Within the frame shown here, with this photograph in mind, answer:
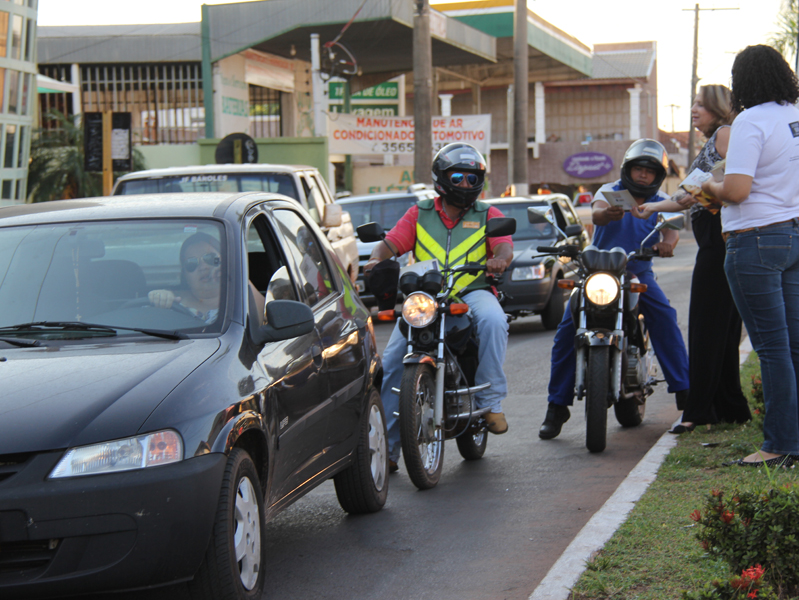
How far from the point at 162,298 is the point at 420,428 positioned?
193 cm

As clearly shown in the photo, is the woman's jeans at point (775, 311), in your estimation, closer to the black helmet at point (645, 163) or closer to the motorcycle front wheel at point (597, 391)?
the motorcycle front wheel at point (597, 391)

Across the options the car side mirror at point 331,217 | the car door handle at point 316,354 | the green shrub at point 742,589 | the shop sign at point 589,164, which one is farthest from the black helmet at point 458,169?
the shop sign at point 589,164

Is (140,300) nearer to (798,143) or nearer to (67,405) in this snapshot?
(67,405)

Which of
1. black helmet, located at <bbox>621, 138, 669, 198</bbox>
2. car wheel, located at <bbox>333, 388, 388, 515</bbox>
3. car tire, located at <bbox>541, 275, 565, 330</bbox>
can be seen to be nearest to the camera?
car wheel, located at <bbox>333, 388, 388, 515</bbox>

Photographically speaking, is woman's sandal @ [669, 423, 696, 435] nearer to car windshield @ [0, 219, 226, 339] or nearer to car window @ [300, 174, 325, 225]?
car windshield @ [0, 219, 226, 339]

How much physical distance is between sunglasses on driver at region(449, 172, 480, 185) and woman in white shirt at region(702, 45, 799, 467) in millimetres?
1397

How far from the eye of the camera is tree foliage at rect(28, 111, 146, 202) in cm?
2914

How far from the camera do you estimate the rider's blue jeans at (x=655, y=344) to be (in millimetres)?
7004

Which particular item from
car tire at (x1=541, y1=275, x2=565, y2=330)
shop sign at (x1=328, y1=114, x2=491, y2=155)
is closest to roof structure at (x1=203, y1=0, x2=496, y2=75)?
shop sign at (x1=328, y1=114, x2=491, y2=155)

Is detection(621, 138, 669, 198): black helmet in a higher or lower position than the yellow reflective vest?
higher

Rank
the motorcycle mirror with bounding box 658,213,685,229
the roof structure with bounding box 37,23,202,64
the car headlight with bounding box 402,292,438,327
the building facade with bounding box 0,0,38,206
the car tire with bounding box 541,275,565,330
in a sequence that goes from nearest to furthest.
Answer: the car headlight with bounding box 402,292,438,327 < the motorcycle mirror with bounding box 658,213,685,229 < the car tire with bounding box 541,275,565,330 < the building facade with bounding box 0,0,38,206 < the roof structure with bounding box 37,23,202,64

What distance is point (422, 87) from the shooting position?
22547mm

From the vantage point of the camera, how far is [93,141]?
600 inches

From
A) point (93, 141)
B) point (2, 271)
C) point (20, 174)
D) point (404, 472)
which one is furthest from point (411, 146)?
point (2, 271)
